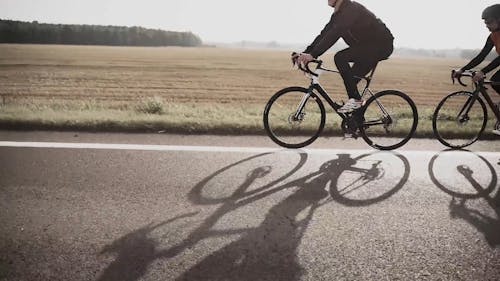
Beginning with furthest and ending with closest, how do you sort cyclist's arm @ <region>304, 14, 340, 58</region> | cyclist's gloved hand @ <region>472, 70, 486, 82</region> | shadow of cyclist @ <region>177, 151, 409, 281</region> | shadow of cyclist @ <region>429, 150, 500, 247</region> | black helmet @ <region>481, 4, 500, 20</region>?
cyclist's gloved hand @ <region>472, 70, 486, 82</region>
cyclist's arm @ <region>304, 14, 340, 58</region>
black helmet @ <region>481, 4, 500, 20</region>
shadow of cyclist @ <region>429, 150, 500, 247</region>
shadow of cyclist @ <region>177, 151, 409, 281</region>

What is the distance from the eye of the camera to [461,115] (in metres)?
5.54

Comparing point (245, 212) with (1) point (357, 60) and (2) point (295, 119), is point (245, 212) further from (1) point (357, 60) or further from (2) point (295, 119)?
(1) point (357, 60)

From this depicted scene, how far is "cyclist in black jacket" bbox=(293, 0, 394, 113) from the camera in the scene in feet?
15.6

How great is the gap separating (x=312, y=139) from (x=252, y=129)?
3.38 ft

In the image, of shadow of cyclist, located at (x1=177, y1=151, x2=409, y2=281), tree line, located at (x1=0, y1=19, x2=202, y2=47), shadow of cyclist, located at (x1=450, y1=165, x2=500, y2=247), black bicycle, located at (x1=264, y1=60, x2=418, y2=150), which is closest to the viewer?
shadow of cyclist, located at (x1=177, y1=151, x2=409, y2=281)

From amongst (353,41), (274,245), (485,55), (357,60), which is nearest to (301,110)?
(357,60)

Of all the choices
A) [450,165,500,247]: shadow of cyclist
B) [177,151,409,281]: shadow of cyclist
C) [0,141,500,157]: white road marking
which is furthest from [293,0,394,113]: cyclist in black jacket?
[450,165,500,247]: shadow of cyclist

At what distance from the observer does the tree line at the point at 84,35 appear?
343 feet

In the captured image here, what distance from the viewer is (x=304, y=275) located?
2.46 m

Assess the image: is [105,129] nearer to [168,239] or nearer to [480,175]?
[168,239]

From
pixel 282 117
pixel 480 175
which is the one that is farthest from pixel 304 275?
pixel 282 117

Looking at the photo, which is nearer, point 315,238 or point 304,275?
point 304,275

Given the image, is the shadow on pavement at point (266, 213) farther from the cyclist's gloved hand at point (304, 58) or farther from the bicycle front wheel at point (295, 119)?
the cyclist's gloved hand at point (304, 58)

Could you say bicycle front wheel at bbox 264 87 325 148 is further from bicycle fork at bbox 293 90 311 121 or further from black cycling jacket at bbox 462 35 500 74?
black cycling jacket at bbox 462 35 500 74
